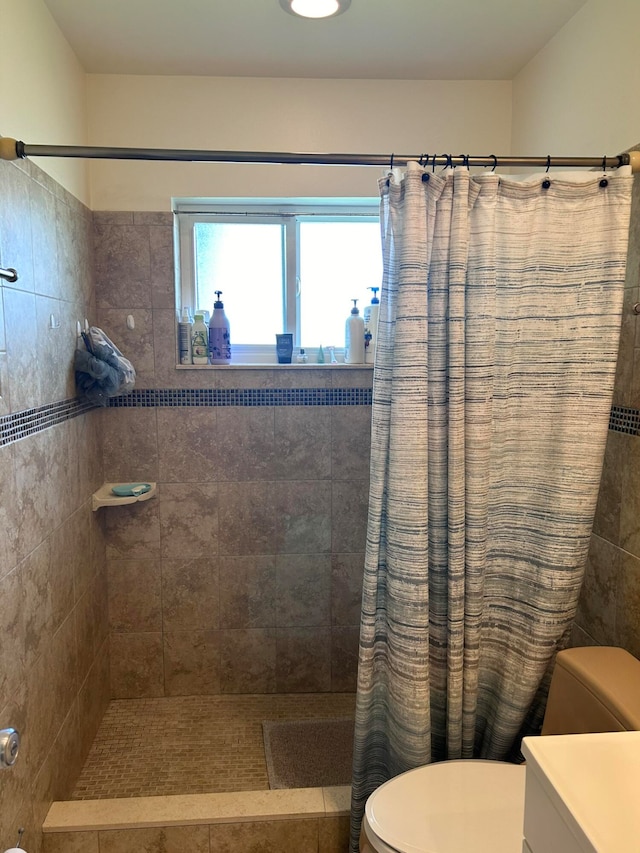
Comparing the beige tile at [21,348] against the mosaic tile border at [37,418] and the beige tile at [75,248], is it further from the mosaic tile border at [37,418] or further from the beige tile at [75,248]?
the beige tile at [75,248]

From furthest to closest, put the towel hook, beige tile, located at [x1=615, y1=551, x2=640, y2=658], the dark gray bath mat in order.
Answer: the dark gray bath mat
beige tile, located at [x1=615, y1=551, x2=640, y2=658]
the towel hook

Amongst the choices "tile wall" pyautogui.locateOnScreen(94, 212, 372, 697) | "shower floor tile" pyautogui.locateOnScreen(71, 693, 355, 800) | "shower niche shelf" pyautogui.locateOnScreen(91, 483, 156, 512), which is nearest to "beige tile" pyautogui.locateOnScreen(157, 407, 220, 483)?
"tile wall" pyautogui.locateOnScreen(94, 212, 372, 697)

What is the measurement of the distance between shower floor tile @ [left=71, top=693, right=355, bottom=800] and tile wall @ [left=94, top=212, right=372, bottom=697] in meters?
0.08

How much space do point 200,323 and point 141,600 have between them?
1.19 metres

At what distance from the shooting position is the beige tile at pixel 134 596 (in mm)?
2475

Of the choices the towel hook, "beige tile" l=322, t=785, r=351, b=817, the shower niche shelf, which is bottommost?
"beige tile" l=322, t=785, r=351, b=817

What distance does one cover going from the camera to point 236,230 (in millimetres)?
2570

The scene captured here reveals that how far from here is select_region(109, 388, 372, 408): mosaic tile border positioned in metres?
2.40

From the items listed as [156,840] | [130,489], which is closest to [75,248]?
[130,489]

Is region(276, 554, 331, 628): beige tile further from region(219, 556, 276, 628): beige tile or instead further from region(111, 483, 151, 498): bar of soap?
region(111, 483, 151, 498): bar of soap

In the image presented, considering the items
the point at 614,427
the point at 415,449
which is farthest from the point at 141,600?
the point at 614,427

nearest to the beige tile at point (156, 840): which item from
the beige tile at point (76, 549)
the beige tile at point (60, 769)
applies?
the beige tile at point (60, 769)

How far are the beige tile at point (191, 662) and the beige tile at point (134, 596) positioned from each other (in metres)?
0.11

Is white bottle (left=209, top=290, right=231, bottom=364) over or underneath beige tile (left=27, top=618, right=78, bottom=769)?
over
